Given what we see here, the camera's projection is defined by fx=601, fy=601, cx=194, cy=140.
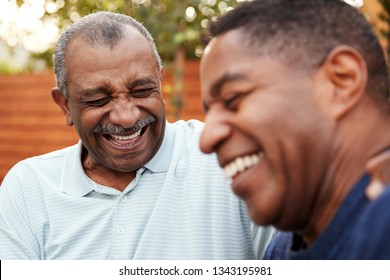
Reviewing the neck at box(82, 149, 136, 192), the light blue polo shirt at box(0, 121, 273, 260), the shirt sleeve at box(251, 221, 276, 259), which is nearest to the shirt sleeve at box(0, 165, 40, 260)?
the light blue polo shirt at box(0, 121, 273, 260)

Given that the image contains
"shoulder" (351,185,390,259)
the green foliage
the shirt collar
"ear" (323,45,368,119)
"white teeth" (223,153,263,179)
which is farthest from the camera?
the green foliage

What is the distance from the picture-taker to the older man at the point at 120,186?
2447 mm

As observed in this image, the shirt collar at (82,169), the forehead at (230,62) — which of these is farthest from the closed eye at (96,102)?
the forehead at (230,62)

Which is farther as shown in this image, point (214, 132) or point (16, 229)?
point (16, 229)

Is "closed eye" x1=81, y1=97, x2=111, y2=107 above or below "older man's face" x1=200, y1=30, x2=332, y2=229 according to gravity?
below

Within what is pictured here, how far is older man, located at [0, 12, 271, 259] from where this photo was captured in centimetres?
245

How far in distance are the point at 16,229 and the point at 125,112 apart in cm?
69

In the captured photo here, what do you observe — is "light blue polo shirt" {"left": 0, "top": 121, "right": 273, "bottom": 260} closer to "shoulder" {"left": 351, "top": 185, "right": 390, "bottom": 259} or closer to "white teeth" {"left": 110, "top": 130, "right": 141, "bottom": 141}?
"white teeth" {"left": 110, "top": 130, "right": 141, "bottom": 141}

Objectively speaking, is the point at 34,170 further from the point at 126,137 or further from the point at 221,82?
the point at 221,82

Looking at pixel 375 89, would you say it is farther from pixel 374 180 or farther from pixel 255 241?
pixel 255 241

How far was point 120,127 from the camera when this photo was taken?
2539mm

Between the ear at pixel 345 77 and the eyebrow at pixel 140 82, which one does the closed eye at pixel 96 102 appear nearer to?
the eyebrow at pixel 140 82

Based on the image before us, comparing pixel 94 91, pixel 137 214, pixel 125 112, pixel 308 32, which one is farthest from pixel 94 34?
pixel 308 32

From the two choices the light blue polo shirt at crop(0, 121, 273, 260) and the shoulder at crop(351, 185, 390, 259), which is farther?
the light blue polo shirt at crop(0, 121, 273, 260)
